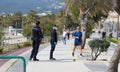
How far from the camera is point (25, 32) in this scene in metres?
64.2

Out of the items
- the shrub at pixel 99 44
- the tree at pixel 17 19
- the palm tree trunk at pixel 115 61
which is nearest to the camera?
the palm tree trunk at pixel 115 61

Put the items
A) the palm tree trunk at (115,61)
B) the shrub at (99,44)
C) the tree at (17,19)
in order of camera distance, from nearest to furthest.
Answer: the palm tree trunk at (115,61), the shrub at (99,44), the tree at (17,19)

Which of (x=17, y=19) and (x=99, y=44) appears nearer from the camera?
(x=99, y=44)

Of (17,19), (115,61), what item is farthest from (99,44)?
(17,19)

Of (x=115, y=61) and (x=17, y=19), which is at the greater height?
(x=115, y=61)

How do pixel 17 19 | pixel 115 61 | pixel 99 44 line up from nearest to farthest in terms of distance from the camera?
pixel 115 61 < pixel 99 44 < pixel 17 19

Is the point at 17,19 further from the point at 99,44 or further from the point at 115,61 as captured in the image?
the point at 115,61

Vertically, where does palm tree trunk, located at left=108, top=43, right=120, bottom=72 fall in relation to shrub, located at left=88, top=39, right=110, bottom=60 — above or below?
above

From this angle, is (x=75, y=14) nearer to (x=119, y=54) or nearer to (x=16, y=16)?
(x=119, y=54)

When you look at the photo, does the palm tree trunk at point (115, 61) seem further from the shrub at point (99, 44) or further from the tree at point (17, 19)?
the tree at point (17, 19)

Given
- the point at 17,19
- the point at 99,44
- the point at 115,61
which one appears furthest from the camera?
the point at 17,19

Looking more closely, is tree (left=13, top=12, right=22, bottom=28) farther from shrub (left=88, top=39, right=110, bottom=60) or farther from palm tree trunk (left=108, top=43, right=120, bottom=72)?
palm tree trunk (left=108, top=43, right=120, bottom=72)

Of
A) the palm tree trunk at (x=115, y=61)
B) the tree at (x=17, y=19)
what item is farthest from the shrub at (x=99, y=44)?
the tree at (x=17, y=19)

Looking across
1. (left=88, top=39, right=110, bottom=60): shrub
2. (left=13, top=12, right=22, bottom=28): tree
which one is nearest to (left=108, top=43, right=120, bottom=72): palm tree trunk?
(left=88, top=39, right=110, bottom=60): shrub
